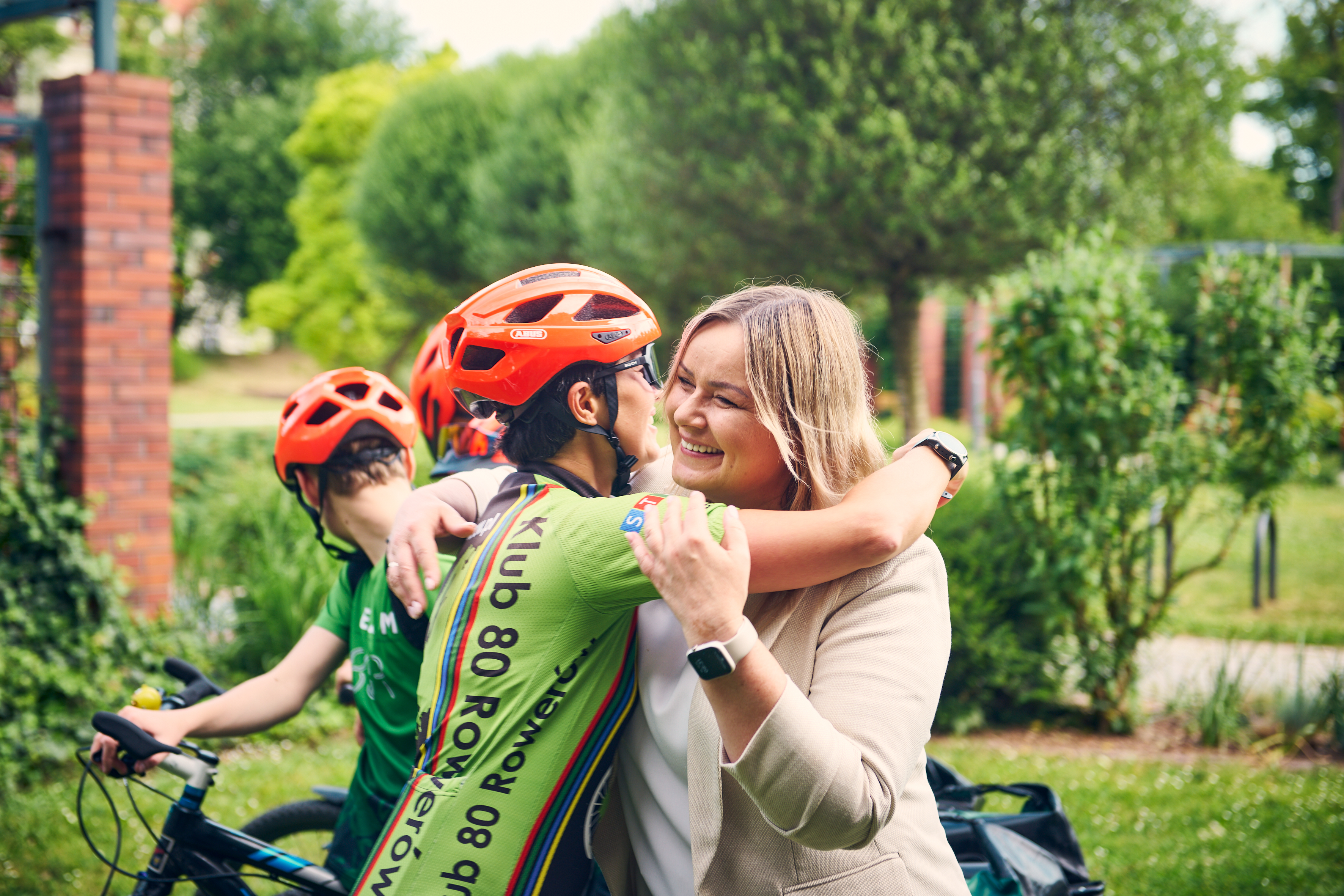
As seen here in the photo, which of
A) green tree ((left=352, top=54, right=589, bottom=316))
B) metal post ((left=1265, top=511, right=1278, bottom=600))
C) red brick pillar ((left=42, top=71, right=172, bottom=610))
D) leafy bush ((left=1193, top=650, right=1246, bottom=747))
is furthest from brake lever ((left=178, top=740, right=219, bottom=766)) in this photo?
green tree ((left=352, top=54, right=589, bottom=316))

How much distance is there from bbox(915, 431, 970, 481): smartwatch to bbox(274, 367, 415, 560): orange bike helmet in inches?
55.2

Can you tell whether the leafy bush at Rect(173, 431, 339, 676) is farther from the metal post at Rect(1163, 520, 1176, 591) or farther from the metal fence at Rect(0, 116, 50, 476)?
the metal post at Rect(1163, 520, 1176, 591)

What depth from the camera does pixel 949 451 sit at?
1994 mm

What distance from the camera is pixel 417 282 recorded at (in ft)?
91.4

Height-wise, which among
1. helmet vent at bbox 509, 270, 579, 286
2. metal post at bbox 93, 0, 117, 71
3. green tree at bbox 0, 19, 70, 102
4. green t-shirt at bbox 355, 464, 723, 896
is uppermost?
green tree at bbox 0, 19, 70, 102

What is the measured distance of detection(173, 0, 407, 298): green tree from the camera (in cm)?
4428

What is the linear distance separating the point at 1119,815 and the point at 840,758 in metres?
4.34

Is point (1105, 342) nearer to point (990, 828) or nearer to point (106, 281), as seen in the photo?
point (990, 828)

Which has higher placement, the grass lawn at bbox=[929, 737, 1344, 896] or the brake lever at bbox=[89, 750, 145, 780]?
the brake lever at bbox=[89, 750, 145, 780]

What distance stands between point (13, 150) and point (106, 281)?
149cm

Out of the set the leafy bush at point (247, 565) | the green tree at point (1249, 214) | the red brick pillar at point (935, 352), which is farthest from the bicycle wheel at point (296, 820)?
the green tree at point (1249, 214)

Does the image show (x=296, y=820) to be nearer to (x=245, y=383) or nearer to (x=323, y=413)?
(x=323, y=413)

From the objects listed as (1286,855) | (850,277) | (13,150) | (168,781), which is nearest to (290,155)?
(850,277)

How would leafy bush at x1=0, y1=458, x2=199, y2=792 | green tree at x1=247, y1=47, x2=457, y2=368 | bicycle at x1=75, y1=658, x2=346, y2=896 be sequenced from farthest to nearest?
1. green tree at x1=247, y1=47, x2=457, y2=368
2. leafy bush at x1=0, y1=458, x2=199, y2=792
3. bicycle at x1=75, y1=658, x2=346, y2=896
